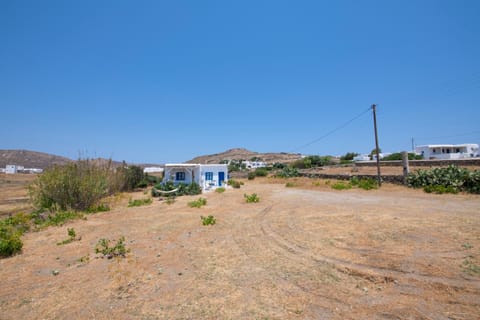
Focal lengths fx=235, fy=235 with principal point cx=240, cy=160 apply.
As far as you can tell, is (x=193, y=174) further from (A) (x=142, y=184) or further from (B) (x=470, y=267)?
(B) (x=470, y=267)

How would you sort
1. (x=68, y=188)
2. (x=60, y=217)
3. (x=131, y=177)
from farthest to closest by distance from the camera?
1. (x=131, y=177)
2. (x=68, y=188)
3. (x=60, y=217)

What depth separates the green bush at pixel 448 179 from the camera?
13.6 meters

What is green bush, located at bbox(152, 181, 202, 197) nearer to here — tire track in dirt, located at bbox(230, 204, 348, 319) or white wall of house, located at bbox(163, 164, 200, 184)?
white wall of house, located at bbox(163, 164, 200, 184)

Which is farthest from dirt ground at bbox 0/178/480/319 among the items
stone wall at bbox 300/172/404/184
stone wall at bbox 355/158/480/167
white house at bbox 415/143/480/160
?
white house at bbox 415/143/480/160

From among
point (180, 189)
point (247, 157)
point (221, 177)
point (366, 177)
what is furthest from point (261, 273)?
point (247, 157)

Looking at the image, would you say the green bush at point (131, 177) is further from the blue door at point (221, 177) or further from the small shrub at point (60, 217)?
the small shrub at point (60, 217)

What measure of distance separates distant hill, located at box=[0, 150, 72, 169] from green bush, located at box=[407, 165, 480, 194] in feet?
224

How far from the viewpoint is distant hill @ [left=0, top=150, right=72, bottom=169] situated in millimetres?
58931

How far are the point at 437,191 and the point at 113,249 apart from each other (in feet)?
56.9

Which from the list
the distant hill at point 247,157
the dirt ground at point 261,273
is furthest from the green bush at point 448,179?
the distant hill at point 247,157

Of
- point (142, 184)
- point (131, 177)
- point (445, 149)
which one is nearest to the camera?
point (131, 177)

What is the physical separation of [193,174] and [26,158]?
68075mm

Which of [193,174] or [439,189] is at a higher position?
[193,174]

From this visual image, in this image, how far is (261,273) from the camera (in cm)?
419
